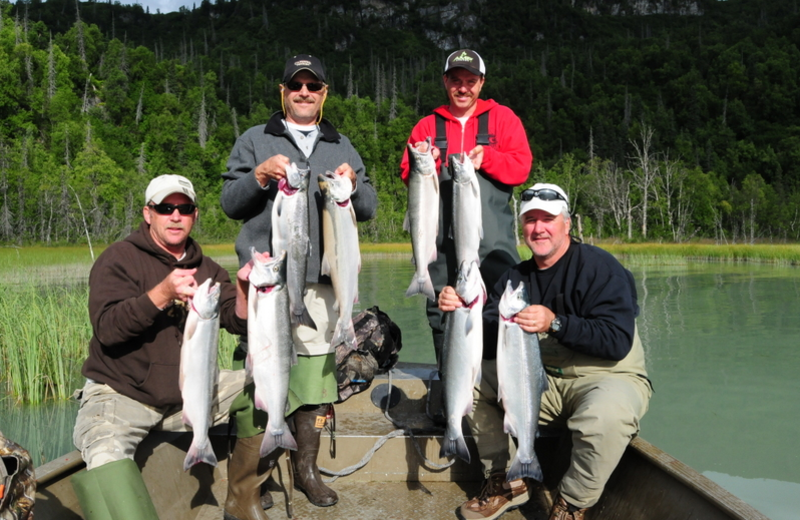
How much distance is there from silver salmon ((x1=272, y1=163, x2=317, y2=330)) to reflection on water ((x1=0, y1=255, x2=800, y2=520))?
4210 mm

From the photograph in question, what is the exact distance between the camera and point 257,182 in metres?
4.19

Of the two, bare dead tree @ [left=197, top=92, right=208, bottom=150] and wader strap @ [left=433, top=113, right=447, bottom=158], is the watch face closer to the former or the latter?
wader strap @ [left=433, top=113, right=447, bottom=158]

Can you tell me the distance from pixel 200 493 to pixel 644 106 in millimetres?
111999

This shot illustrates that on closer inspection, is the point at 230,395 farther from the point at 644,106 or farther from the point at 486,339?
the point at 644,106

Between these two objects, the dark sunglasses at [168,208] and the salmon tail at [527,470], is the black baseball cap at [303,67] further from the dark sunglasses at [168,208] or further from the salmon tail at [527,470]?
the salmon tail at [527,470]

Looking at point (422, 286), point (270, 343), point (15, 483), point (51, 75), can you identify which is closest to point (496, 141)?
point (422, 286)

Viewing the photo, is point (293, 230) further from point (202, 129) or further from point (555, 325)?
point (202, 129)

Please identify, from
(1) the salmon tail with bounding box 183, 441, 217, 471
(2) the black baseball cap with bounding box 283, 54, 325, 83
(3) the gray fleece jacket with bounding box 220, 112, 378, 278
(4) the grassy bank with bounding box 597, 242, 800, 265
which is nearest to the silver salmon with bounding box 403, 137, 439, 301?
(3) the gray fleece jacket with bounding box 220, 112, 378, 278

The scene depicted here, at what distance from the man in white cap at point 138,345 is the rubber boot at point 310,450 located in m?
0.48

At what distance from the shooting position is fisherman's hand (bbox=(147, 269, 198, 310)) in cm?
361

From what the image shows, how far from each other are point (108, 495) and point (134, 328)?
2.90 ft

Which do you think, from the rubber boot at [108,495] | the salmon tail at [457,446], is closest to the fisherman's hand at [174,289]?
the rubber boot at [108,495]

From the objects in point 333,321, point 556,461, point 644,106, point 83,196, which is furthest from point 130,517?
point 644,106

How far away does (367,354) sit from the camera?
621 cm
